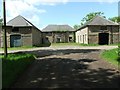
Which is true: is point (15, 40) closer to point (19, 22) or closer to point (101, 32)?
point (19, 22)

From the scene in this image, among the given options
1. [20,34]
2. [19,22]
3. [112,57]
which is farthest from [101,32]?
[112,57]

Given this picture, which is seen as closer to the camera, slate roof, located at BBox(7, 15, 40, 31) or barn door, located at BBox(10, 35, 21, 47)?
slate roof, located at BBox(7, 15, 40, 31)

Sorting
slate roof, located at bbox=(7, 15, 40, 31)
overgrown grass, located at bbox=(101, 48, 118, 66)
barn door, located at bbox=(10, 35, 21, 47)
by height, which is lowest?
overgrown grass, located at bbox=(101, 48, 118, 66)

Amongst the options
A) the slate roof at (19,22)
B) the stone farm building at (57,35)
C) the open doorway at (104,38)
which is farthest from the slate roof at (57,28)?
the open doorway at (104,38)

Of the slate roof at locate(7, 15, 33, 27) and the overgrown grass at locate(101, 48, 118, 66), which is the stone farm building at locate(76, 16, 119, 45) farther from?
the overgrown grass at locate(101, 48, 118, 66)

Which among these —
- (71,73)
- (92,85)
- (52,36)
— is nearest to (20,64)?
(71,73)

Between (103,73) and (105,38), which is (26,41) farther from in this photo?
(103,73)

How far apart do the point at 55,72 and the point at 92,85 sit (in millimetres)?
3993

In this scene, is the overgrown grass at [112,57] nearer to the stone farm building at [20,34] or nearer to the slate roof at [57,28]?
the stone farm building at [20,34]

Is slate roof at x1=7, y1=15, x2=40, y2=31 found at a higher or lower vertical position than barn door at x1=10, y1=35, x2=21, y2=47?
higher

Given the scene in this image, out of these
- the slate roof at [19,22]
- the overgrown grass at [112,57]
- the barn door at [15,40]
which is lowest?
the overgrown grass at [112,57]

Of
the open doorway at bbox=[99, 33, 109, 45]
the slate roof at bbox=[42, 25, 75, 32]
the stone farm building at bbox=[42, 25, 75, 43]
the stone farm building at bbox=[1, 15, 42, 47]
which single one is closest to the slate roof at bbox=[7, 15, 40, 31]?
the stone farm building at bbox=[1, 15, 42, 47]

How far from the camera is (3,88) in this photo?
33.3ft

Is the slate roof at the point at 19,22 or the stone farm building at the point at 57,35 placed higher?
the slate roof at the point at 19,22
